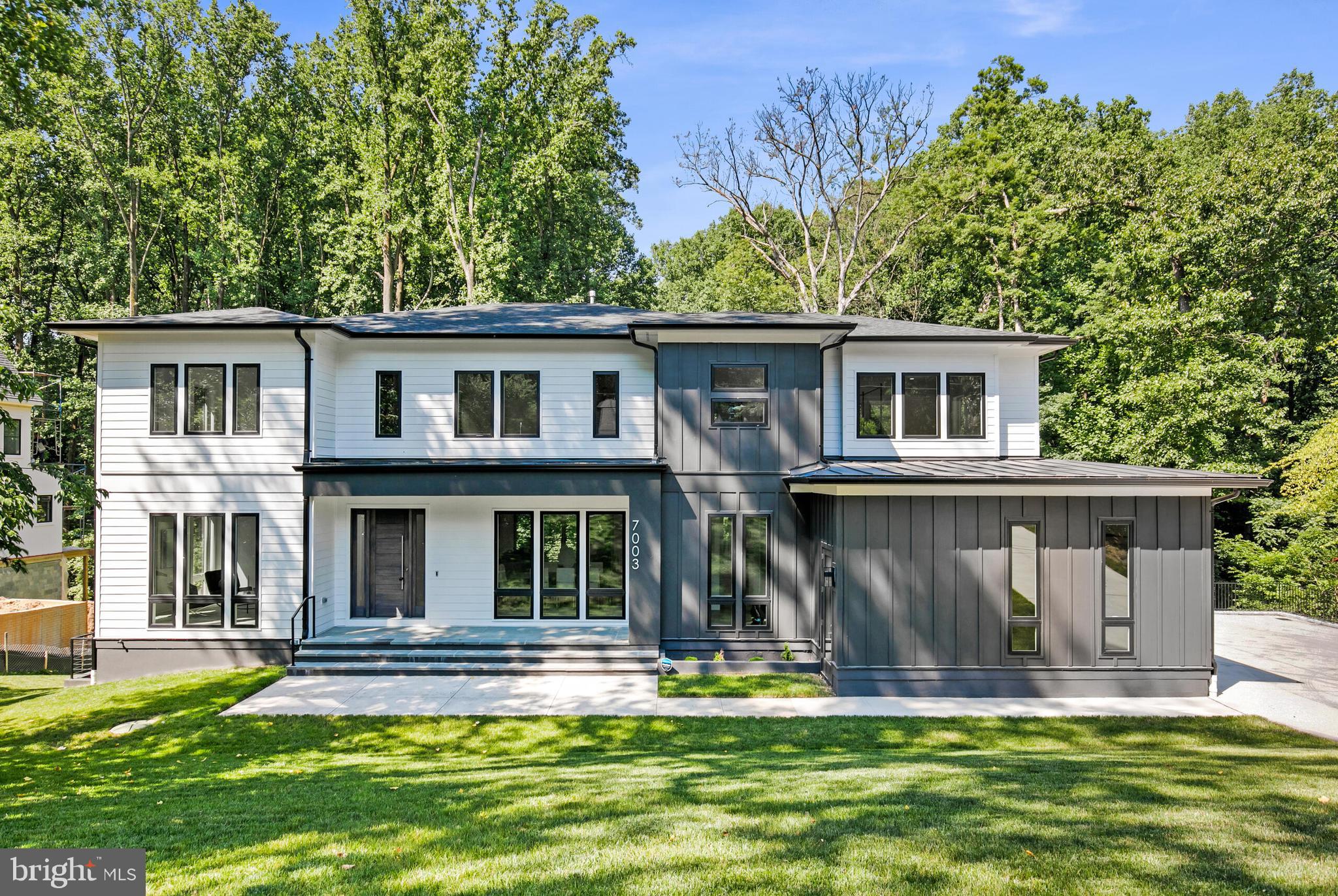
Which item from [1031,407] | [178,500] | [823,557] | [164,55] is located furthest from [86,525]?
[1031,407]

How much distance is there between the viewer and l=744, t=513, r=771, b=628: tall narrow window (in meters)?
11.9

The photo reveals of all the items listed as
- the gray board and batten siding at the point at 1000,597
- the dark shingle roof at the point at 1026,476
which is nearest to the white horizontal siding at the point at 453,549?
the dark shingle roof at the point at 1026,476

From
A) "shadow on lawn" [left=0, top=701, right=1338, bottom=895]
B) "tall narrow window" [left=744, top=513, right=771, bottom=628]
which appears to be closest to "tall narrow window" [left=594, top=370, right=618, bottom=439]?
"tall narrow window" [left=744, top=513, right=771, bottom=628]

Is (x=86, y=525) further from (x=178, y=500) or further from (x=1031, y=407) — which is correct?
(x=1031, y=407)

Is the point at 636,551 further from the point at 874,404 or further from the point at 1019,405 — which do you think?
the point at 1019,405

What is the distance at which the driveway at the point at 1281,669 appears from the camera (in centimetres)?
945

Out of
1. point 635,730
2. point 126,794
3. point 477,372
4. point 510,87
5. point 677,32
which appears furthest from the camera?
point 510,87

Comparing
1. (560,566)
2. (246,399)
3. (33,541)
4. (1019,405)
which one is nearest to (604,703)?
(560,566)

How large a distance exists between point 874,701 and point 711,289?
1153 inches

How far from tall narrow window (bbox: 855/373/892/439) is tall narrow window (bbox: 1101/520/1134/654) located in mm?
4026

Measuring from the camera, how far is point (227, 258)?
80.9 ft

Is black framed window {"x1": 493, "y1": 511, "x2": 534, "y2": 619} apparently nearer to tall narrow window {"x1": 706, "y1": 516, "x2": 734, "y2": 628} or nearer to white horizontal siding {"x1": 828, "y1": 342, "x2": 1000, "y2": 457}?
tall narrow window {"x1": 706, "y1": 516, "x2": 734, "y2": 628}

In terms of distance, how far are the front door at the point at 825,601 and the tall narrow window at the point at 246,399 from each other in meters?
9.89

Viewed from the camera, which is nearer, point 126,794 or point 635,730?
point 126,794
